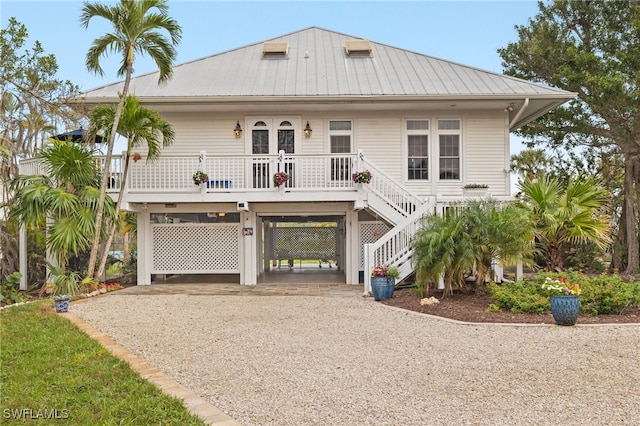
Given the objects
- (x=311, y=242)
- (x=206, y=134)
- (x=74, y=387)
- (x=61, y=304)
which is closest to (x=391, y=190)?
(x=206, y=134)

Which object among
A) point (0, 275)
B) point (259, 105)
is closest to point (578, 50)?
point (259, 105)

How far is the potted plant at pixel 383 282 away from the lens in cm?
948

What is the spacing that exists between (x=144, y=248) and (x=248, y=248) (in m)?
2.86

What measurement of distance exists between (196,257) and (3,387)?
8.49 meters

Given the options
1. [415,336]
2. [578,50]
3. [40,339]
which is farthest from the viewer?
[578,50]

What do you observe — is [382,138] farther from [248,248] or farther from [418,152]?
[248,248]

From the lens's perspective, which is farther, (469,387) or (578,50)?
(578,50)

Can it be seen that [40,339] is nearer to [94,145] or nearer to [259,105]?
[94,145]

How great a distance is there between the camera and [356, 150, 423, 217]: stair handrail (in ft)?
36.0

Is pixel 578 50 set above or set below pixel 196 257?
above

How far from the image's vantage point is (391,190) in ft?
36.7

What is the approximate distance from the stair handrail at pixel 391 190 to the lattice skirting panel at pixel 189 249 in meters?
4.36

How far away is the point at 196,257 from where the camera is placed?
1262 cm

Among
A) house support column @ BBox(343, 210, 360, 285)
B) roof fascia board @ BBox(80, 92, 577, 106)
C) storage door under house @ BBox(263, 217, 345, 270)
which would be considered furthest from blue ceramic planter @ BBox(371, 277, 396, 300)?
storage door under house @ BBox(263, 217, 345, 270)
